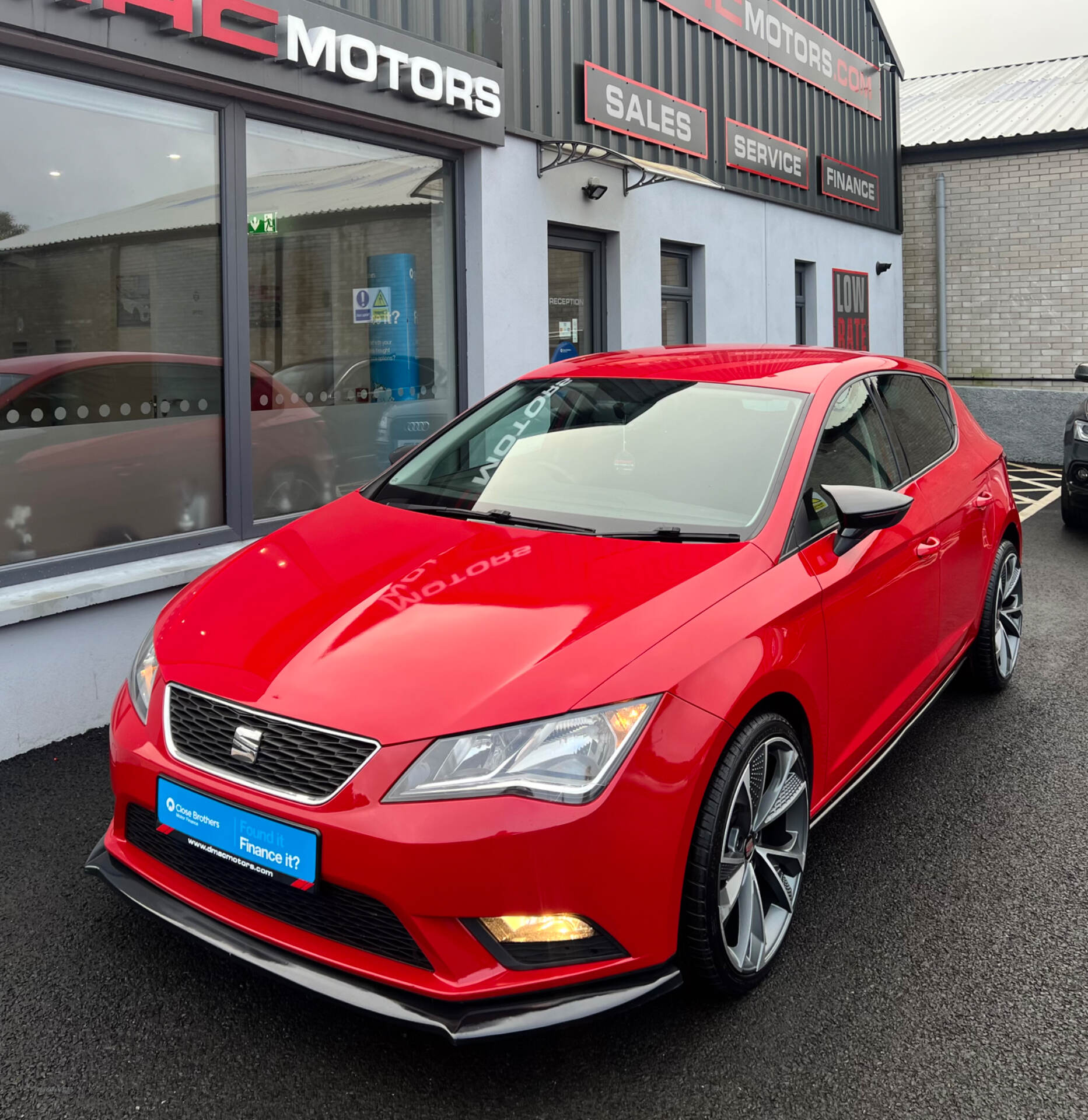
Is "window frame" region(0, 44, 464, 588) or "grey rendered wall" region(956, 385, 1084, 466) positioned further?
"grey rendered wall" region(956, 385, 1084, 466)

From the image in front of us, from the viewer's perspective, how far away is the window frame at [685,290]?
34.1 feet

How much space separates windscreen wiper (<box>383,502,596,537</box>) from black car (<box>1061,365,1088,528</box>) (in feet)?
24.4

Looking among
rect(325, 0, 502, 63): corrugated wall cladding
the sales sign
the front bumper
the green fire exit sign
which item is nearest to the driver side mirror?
the front bumper

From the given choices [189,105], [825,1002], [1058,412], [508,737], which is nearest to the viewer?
[508,737]

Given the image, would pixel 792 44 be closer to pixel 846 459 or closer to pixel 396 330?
pixel 396 330

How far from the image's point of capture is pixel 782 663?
2.86 metres

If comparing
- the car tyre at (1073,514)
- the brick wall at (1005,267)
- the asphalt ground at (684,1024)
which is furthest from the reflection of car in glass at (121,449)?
the brick wall at (1005,267)

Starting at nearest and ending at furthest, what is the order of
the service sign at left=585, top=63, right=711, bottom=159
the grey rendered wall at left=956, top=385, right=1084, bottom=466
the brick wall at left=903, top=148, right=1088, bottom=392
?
the service sign at left=585, top=63, right=711, bottom=159 → the grey rendered wall at left=956, top=385, right=1084, bottom=466 → the brick wall at left=903, top=148, right=1088, bottom=392

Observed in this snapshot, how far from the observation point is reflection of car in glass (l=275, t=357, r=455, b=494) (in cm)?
669

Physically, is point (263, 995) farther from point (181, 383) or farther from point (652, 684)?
point (181, 383)

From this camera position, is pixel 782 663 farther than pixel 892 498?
No

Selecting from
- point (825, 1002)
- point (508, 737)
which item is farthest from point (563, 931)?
point (825, 1002)

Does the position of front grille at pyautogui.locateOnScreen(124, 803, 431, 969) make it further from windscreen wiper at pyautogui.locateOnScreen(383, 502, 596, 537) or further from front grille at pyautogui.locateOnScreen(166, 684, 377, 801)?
windscreen wiper at pyautogui.locateOnScreen(383, 502, 596, 537)

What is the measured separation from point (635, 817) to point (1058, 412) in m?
14.2
